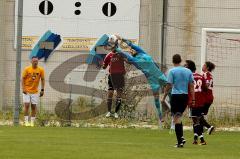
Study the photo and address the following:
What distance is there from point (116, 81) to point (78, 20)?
15.1ft

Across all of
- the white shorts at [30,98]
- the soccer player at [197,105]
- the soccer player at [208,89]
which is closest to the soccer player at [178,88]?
the soccer player at [197,105]

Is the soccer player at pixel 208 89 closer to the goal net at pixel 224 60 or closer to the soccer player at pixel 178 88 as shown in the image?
the goal net at pixel 224 60

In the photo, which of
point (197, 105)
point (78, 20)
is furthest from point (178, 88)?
point (78, 20)

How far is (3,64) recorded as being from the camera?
105 feet

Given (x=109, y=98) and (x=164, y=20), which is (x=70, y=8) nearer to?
(x=164, y=20)

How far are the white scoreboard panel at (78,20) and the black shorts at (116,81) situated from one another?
3.65 meters

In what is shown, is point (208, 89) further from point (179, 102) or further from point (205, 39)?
point (179, 102)

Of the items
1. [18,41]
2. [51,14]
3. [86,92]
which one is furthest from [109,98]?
[51,14]

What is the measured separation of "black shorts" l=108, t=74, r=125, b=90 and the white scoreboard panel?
3.65 metres

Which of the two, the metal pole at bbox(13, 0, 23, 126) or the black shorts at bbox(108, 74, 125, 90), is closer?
the metal pole at bbox(13, 0, 23, 126)

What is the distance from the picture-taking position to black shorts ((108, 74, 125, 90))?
1140 inches

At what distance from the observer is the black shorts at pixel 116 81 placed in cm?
2895

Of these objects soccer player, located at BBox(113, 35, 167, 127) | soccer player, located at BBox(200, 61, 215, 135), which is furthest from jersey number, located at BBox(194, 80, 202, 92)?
soccer player, located at BBox(113, 35, 167, 127)

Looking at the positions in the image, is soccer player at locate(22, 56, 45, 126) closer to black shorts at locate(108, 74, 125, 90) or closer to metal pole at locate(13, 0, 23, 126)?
metal pole at locate(13, 0, 23, 126)
